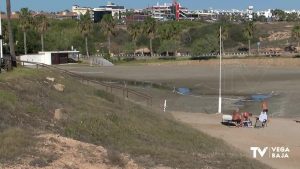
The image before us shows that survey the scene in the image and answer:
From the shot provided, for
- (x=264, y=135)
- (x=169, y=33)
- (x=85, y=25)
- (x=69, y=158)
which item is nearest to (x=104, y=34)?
(x=85, y=25)

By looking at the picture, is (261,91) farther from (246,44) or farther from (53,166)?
(246,44)

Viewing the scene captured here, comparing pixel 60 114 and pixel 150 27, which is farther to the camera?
pixel 150 27

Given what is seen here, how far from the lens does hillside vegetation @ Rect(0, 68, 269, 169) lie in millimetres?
12198

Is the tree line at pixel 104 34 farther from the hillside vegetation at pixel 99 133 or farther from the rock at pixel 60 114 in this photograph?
the rock at pixel 60 114

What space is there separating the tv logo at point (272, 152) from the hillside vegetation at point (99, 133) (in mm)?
1008

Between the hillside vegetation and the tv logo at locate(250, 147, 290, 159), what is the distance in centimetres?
101

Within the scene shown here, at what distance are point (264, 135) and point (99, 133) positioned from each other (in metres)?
10.3

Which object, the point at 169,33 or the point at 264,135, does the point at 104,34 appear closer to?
the point at 169,33

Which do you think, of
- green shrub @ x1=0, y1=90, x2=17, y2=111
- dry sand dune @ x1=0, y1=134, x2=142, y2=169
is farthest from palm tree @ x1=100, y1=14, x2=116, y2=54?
dry sand dune @ x1=0, y1=134, x2=142, y2=169

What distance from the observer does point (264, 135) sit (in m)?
24.1

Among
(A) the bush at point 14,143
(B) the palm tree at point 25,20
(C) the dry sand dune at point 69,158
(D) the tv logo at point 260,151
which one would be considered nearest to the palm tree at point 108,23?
(B) the palm tree at point 25,20

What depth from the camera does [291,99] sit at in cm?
4372

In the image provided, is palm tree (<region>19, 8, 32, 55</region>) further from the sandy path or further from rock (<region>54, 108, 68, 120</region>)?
rock (<region>54, 108, 68, 120</region>)

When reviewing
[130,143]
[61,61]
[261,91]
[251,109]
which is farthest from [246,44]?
[130,143]
